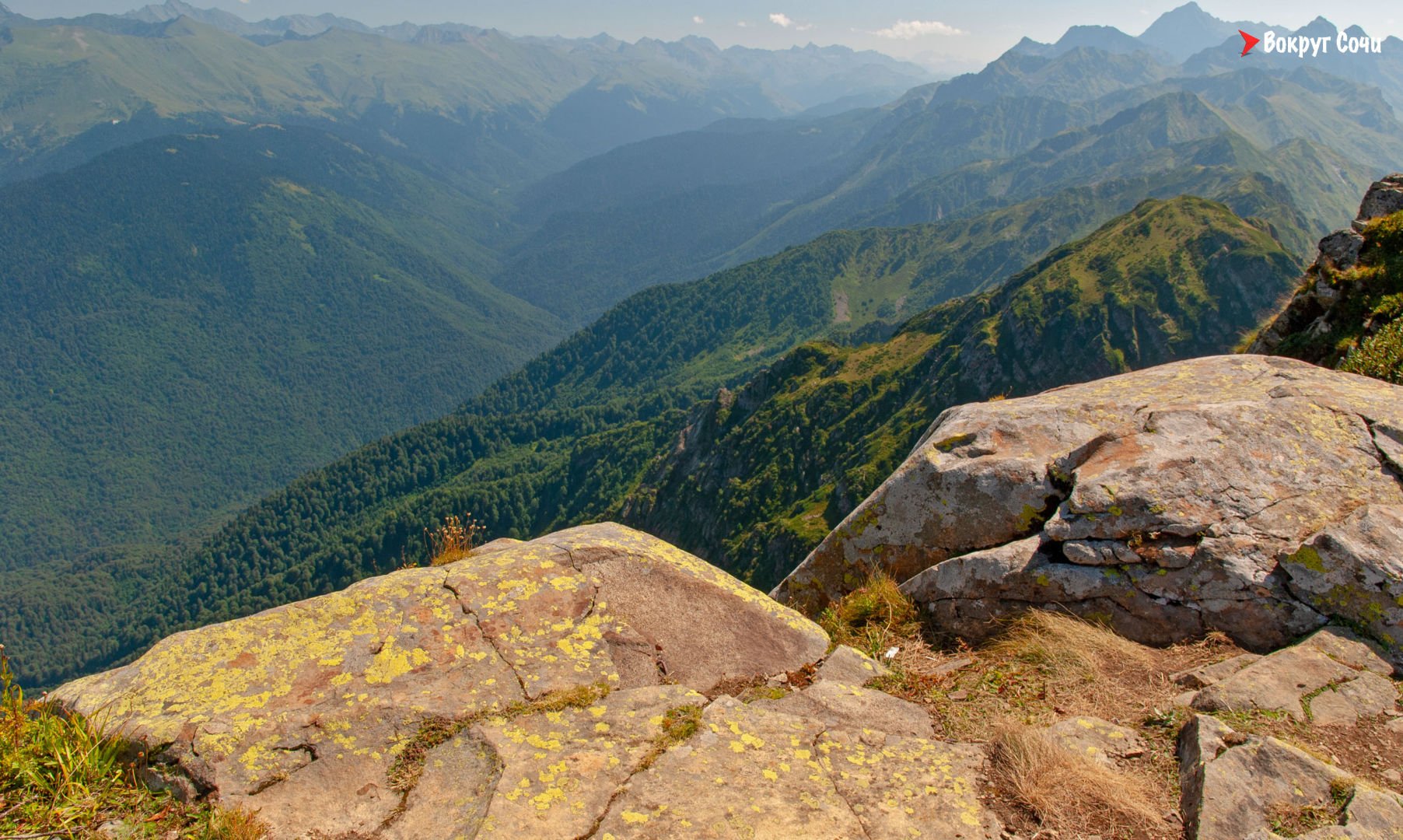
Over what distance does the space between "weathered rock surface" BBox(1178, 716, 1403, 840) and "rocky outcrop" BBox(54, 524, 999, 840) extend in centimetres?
209

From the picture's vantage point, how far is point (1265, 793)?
7039mm

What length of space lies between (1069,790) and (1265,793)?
1788mm

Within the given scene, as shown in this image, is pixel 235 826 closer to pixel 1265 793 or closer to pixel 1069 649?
pixel 1265 793

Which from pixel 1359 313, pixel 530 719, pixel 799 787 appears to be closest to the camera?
pixel 799 787

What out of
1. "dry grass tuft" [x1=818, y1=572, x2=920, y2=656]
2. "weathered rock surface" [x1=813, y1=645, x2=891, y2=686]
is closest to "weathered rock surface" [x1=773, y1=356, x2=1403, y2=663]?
"dry grass tuft" [x1=818, y1=572, x2=920, y2=656]

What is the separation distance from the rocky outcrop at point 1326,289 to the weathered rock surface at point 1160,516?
19.0 ft

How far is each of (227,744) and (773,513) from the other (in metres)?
152

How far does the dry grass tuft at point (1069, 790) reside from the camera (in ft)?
23.9

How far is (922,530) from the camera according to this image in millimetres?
13461

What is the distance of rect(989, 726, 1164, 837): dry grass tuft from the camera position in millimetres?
7281

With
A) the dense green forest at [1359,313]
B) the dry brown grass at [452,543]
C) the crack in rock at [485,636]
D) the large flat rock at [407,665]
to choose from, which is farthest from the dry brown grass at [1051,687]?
the dense green forest at [1359,313]

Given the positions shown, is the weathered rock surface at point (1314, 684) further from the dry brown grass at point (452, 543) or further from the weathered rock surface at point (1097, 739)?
the dry brown grass at point (452, 543)

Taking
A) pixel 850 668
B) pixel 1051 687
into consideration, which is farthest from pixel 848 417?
pixel 1051 687

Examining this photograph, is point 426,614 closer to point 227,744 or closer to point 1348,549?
point 227,744
